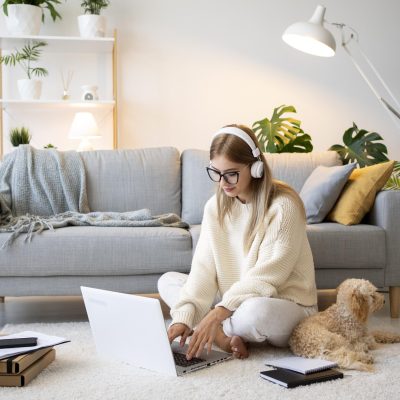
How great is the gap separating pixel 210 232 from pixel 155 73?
2.66 m

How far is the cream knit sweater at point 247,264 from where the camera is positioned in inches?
88.5

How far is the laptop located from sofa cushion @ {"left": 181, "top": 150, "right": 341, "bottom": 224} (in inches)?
59.2

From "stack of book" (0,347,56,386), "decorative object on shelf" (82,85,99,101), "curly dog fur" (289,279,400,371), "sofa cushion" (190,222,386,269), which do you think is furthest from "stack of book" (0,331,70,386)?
"decorative object on shelf" (82,85,99,101)

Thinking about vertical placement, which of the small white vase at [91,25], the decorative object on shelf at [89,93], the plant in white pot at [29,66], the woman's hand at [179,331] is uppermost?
the small white vase at [91,25]

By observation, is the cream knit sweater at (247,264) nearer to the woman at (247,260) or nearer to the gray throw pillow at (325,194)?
the woman at (247,260)

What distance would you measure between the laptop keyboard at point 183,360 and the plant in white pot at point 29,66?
116 inches

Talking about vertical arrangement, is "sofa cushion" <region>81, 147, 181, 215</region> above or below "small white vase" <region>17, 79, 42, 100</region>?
below

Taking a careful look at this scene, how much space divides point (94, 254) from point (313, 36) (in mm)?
1758

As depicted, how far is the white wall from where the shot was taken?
4.88 metres

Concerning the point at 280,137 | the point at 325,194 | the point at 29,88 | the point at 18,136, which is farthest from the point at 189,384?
the point at 29,88

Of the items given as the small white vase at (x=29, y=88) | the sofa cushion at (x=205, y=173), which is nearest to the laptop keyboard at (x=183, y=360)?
the sofa cushion at (x=205, y=173)

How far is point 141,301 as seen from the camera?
1905 mm

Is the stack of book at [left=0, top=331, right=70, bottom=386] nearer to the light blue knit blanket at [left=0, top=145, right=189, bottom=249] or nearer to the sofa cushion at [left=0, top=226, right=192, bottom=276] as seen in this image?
the sofa cushion at [left=0, top=226, right=192, bottom=276]

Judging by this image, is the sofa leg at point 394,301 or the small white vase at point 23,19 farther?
the small white vase at point 23,19
